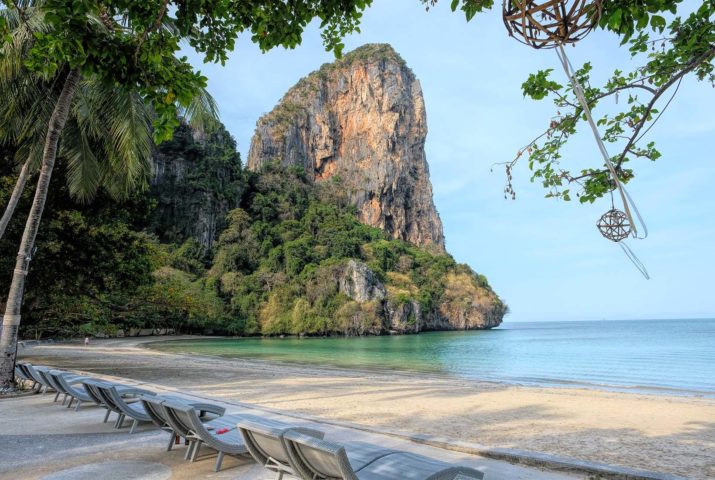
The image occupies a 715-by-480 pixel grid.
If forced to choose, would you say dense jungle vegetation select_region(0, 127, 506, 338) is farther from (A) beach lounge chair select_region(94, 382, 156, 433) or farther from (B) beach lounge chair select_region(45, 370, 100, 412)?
(A) beach lounge chair select_region(94, 382, 156, 433)

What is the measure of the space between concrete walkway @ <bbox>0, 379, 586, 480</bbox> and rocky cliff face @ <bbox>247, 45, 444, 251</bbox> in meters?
101

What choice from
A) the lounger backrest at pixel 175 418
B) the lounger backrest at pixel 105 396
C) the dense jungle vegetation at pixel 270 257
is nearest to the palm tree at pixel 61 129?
the lounger backrest at pixel 105 396

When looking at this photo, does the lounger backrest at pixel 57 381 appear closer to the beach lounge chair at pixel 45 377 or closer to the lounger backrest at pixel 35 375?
the beach lounge chair at pixel 45 377

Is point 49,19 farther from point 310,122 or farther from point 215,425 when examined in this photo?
point 310,122

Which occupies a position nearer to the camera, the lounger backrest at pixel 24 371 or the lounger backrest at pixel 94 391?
the lounger backrest at pixel 94 391

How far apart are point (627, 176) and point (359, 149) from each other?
380ft

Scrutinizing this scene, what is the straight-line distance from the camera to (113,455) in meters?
4.49

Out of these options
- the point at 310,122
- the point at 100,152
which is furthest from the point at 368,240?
the point at 100,152

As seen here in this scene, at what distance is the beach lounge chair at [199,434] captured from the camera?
13.2 feet

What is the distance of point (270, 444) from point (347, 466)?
2.66ft

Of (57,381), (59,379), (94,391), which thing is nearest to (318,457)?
(94,391)

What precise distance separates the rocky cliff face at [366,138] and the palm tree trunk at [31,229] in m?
98.9

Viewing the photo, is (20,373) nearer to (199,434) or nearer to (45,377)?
(45,377)

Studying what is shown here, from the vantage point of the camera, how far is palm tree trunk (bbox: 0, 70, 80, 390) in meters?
7.95
